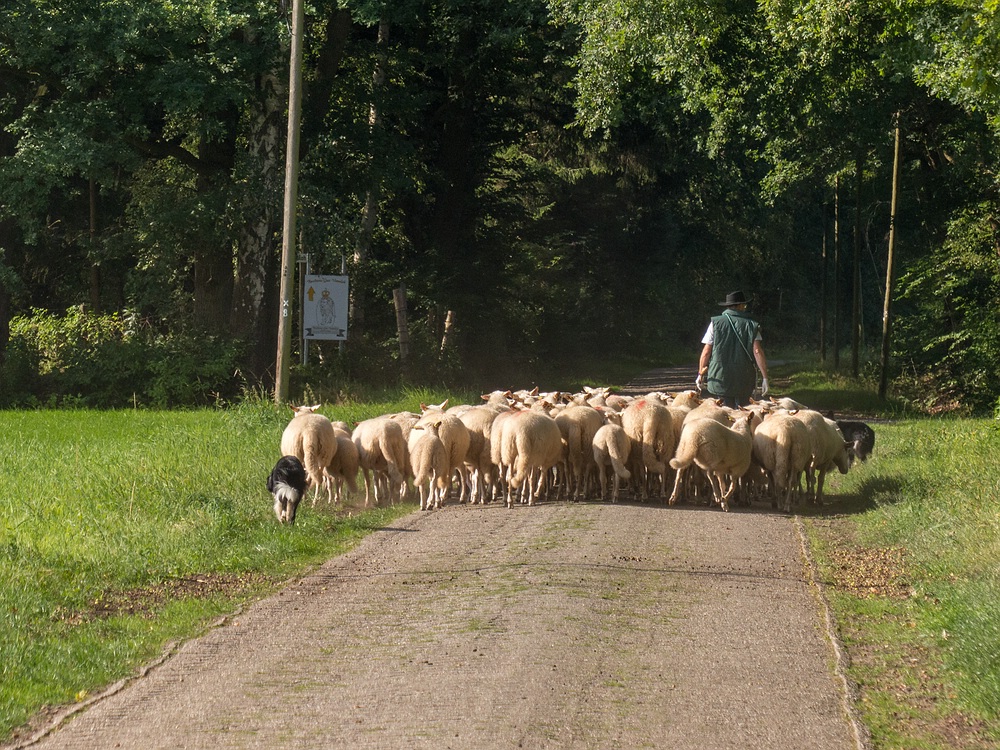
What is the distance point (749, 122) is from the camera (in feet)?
84.1

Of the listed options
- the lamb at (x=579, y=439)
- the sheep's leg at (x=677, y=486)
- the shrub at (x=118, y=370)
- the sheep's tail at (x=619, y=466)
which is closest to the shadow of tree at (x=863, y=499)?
the sheep's leg at (x=677, y=486)

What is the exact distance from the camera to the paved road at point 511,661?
5.93m

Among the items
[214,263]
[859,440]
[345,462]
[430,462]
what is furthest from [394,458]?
[214,263]

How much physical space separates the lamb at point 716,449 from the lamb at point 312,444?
348 cm

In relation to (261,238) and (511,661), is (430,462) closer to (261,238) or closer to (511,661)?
(511,661)

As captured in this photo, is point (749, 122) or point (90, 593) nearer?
point (90, 593)

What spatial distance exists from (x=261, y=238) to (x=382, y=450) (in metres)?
14.3

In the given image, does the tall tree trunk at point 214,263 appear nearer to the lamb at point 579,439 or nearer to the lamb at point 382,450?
the lamb at point 382,450

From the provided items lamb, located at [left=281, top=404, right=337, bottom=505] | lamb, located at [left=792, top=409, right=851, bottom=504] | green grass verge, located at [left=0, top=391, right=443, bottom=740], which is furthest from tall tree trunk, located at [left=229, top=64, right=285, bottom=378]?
lamb, located at [left=792, top=409, right=851, bottom=504]

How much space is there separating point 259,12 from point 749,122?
31.6ft

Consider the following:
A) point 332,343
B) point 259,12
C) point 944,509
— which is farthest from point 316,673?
point 332,343

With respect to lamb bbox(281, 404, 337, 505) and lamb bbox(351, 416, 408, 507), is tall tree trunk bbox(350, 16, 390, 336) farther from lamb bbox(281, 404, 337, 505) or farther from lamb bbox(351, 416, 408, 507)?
lamb bbox(281, 404, 337, 505)

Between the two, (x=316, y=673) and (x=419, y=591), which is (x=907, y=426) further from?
(x=316, y=673)

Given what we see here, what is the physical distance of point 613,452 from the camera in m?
13.5
